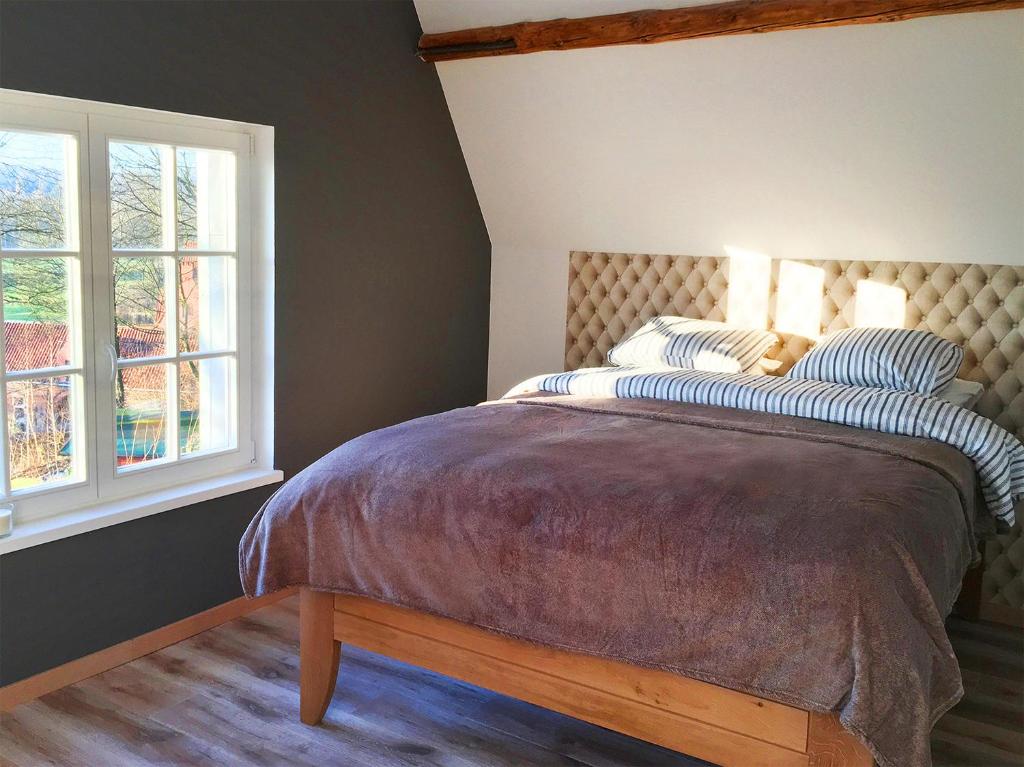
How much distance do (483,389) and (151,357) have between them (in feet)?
6.87

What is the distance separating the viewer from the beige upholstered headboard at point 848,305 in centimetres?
383

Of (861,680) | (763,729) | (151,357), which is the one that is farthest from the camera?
(151,357)

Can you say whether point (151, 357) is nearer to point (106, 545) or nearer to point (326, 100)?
point (106, 545)

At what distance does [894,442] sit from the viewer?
9.91ft

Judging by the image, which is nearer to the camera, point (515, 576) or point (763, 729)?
point (763, 729)

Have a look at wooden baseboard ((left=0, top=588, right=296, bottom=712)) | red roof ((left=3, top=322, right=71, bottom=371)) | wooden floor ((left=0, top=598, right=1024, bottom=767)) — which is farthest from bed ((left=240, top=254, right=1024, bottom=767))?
red roof ((left=3, top=322, right=71, bottom=371))

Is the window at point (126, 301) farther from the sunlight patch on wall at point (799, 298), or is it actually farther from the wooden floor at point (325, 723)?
the sunlight patch on wall at point (799, 298)

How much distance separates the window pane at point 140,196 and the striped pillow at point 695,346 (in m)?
2.01

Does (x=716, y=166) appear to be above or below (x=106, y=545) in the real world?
above

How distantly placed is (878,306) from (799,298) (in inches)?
13.6

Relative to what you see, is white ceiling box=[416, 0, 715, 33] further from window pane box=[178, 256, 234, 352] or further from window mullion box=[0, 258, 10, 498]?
window mullion box=[0, 258, 10, 498]

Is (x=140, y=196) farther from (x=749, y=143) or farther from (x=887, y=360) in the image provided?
(x=887, y=360)

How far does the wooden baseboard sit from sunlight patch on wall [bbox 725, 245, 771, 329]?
235cm

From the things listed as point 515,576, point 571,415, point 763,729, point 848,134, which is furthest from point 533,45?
point 763,729
